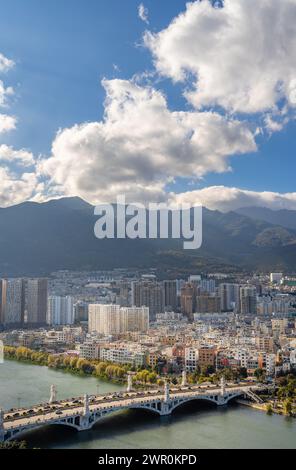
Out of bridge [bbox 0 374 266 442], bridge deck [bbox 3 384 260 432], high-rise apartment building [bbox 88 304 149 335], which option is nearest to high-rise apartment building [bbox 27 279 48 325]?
high-rise apartment building [bbox 88 304 149 335]

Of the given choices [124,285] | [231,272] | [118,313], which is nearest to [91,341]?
[118,313]

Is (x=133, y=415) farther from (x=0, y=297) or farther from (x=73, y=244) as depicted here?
(x=73, y=244)

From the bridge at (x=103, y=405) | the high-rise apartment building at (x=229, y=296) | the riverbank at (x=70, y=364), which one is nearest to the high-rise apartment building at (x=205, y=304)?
the high-rise apartment building at (x=229, y=296)

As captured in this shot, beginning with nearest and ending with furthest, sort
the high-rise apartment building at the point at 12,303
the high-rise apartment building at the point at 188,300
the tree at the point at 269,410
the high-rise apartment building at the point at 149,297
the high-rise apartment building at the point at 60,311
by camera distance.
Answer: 1. the tree at the point at 269,410
2. the high-rise apartment building at the point at 12,303
3. the high-rise apartment building at the point at 60,311
4. the high-rise apartment building at the point at 188,300
5. the high-rise apartment building at the point at 149,297

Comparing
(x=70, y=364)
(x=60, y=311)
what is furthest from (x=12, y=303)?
(x=70, y=364)

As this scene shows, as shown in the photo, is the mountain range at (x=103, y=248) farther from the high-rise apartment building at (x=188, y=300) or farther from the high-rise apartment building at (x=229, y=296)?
the high-rise apartment building at (x=188, y=300)
